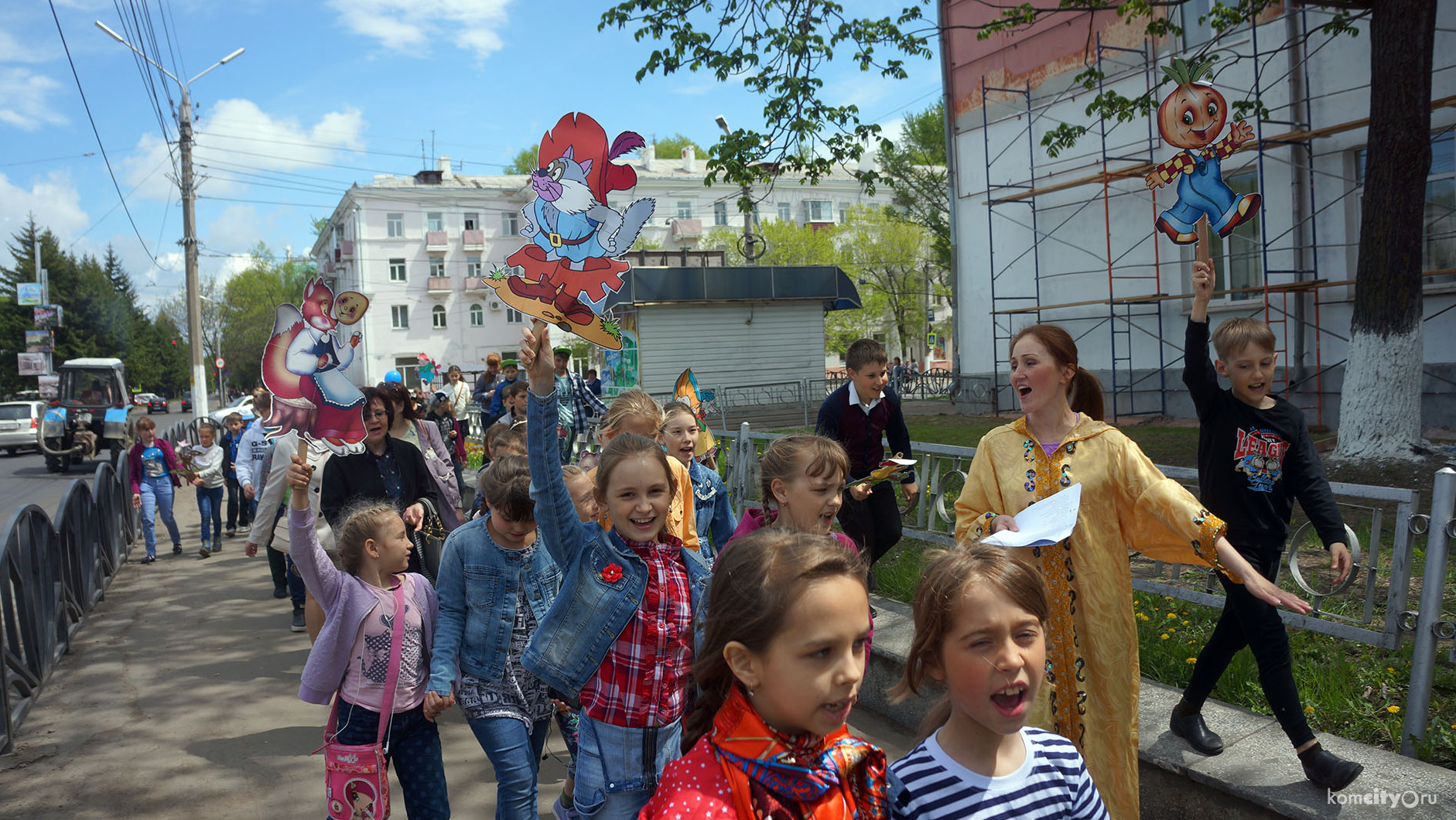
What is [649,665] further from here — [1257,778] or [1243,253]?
[1243,253]

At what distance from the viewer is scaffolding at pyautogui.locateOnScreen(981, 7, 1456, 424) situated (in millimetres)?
15406

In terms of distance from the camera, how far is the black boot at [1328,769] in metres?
3.21

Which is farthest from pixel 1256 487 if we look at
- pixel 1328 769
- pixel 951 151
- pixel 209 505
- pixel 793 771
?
pixel 951 151

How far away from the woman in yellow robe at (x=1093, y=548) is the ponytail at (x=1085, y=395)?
0.30 metres

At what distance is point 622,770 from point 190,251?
75.2 feet

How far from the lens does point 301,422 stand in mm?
4137

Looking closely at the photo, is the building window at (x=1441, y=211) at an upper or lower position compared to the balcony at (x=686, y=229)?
lower

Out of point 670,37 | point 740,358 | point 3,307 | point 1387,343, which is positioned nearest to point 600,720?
point 670,37

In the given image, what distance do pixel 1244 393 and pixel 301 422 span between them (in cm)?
380

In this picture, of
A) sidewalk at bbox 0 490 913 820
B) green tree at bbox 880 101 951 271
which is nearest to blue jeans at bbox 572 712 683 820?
sidewalk at bbox 0 490 913 820

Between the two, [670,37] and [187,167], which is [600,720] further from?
[187,167]

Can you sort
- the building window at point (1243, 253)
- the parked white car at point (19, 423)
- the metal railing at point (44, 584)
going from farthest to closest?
the parked white car at point (19, 423)
the building window at point (1243, 253)
the metal railing at point (44, 584)

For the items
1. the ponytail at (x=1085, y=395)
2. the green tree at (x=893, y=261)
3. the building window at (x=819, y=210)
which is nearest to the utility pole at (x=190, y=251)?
the ponytail at (x=1085, y=395)

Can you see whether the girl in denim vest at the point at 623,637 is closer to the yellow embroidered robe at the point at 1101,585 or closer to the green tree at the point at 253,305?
the yellow embroidered robe at the point at 1101,585
